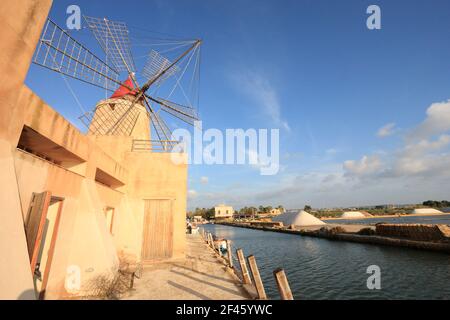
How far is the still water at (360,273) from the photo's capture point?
1122cm

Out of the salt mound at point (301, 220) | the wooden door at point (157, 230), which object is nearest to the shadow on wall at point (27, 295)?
the wooden door at point (157, 230)

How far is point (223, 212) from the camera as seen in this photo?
11694 centimetres

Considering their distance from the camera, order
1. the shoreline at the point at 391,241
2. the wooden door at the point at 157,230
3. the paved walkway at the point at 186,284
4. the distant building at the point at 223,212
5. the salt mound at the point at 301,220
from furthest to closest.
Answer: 1. the distant building at the point at 223,212
2. the salt mound at the point at 301,220
3. the shoreline at the point at 391,241
4. the wooden door at the point at 157,230
5. the paved walkway at the point at 186,284

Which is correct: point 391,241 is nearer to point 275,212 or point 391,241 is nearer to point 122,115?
point 122,115

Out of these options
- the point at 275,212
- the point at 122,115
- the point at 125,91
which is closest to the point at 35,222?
the point at 122,115

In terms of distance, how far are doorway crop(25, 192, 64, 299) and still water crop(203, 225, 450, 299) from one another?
9.30 m

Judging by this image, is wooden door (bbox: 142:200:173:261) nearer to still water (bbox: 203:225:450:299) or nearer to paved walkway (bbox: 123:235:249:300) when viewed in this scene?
paved walkway (bbox: 123:235:249:300)

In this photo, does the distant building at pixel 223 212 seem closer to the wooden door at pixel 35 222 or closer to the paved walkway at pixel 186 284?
the paved walkway at pixel 186 284

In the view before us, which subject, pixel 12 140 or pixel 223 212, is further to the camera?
pixel 223 212

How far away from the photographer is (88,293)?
6.92 meters

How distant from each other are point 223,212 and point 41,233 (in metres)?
115

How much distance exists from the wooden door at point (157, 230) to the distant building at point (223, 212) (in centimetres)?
10633
